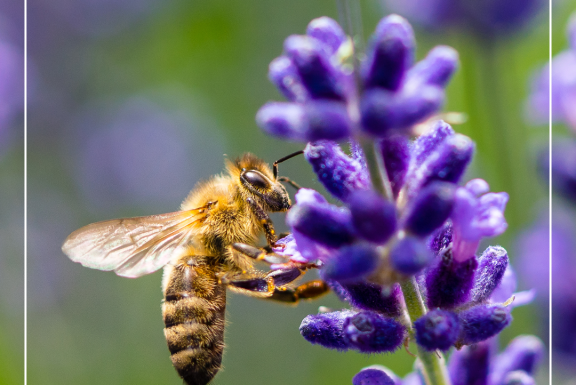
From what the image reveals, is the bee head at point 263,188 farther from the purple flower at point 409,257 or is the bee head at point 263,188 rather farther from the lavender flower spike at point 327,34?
the purple flower at point 409,257

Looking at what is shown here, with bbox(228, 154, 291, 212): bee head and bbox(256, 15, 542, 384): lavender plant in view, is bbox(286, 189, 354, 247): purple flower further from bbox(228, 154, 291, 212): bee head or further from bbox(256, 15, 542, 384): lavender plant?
bbox(228, 154, 291, 212): bee head

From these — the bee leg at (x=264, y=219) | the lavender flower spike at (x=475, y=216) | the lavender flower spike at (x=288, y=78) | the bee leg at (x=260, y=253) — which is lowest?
the lavender flower spike at (x=475, y=216)

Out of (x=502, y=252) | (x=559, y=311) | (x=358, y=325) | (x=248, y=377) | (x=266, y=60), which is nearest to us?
(x=358, y=325)

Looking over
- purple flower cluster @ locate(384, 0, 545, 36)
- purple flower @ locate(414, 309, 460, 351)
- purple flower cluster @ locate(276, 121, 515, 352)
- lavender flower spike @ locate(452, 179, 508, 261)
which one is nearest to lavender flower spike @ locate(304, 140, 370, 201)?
purple flower cluster @ locate(276, 121, 515, 352)

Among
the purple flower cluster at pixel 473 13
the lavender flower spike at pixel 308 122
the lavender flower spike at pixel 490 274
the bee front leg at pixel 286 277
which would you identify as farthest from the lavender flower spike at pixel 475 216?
the purple flower cluster at pixel 473 13

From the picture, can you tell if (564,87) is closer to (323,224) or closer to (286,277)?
(286,277)

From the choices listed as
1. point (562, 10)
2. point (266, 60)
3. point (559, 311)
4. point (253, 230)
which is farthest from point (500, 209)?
point (266, 60)

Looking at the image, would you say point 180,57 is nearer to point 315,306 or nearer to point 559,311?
point 315,306
